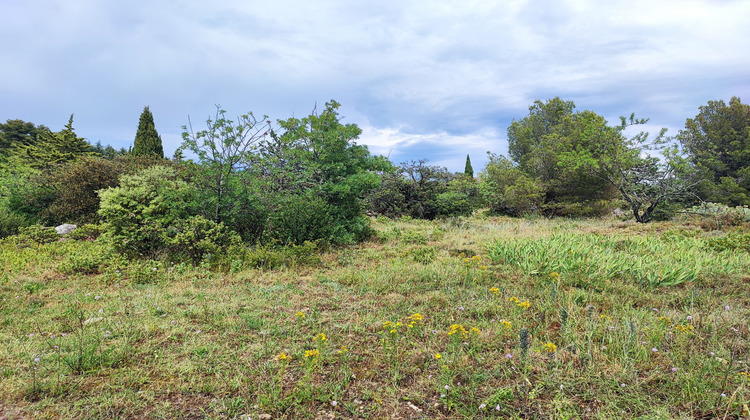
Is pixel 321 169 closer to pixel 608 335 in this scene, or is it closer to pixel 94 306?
pixel 94 306

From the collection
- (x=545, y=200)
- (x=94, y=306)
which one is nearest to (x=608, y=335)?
(x=94, y=306)

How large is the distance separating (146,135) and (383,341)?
77.1 feet

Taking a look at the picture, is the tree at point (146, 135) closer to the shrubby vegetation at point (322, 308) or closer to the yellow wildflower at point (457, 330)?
the shrubby vegetation at point (322, 308)

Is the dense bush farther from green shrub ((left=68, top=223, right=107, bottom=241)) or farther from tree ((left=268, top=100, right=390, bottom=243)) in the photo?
green shrub ((left=68, top=223, right=107, bottom=241))

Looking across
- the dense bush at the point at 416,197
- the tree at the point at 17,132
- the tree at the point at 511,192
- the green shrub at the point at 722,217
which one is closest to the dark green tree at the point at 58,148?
the tree at the point at 17,132

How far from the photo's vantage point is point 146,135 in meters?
20.8

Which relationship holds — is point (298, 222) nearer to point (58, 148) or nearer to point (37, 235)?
point (37, 235)

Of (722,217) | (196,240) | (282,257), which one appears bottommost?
(722,217)

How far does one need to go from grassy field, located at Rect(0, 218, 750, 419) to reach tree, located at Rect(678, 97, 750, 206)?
2160cm

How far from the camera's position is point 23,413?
2070mm

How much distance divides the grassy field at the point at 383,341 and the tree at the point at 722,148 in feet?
70.9

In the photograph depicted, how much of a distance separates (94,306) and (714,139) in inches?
1296

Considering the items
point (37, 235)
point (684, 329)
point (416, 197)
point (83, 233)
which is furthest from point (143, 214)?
point (416, 197)

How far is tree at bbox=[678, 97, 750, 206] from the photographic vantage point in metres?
A: 20.6
